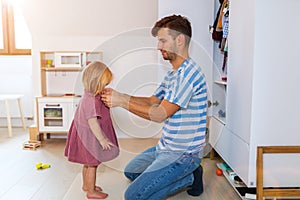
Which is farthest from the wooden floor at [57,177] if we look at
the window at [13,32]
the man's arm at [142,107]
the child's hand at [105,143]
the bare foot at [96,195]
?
the window at [13,32]

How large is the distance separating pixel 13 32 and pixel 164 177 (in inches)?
121

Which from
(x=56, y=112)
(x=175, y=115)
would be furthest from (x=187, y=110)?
(x=56, y=112)

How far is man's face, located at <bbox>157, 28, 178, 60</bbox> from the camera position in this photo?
182 centimetres

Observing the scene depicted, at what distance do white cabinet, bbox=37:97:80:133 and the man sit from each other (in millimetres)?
1426

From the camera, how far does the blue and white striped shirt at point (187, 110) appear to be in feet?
5.78

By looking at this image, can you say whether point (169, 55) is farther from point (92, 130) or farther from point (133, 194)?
point (133, 194)

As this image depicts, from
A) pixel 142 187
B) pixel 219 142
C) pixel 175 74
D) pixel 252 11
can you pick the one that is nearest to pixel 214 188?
pixel 219 142

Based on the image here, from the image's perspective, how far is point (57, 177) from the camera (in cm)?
230

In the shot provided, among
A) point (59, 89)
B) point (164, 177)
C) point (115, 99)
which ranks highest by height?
point (115, 99)

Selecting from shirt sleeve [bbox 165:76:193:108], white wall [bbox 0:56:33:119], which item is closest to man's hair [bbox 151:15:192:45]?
shirt sleeve [bbox 165:76:193:108]

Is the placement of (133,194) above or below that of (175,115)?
below

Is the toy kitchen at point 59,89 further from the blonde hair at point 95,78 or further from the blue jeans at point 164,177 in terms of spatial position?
the blue jeans at point 164,177

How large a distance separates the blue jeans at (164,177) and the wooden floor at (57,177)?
0.68 ft

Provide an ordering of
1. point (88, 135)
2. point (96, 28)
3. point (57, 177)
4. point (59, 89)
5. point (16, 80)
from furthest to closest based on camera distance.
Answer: point (16, 80)
point (59, 89)
point (96, 28)
point (57, 177)
point (88, 135)
